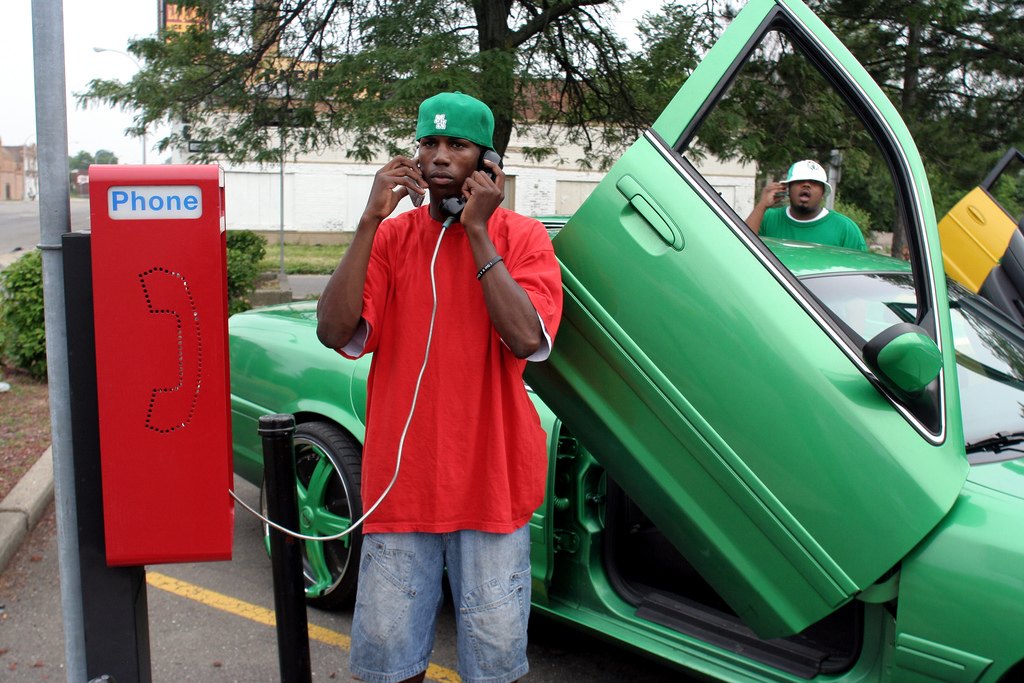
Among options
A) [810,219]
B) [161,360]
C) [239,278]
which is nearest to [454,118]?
[161,360]

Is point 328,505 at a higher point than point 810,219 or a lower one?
lower

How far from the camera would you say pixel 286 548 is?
242cm

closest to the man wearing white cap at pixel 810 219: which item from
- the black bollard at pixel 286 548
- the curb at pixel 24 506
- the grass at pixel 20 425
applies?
the black bollard at pixel 286 548

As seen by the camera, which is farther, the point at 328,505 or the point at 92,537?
the point at 328,505

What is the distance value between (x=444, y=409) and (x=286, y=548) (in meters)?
0.60

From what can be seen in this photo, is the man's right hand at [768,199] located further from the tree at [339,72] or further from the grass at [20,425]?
the grass at [20,425]

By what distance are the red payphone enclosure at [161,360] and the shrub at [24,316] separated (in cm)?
546

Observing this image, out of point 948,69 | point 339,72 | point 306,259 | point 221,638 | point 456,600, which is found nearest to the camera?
point 456,600

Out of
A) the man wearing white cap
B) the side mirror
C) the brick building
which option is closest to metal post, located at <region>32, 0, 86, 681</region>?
the side mirror

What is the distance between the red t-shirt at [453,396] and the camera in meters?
2.18

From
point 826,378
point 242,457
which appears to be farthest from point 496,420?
point 242,457

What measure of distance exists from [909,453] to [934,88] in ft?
25.7

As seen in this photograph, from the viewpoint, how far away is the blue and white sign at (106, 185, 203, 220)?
2.00 metres

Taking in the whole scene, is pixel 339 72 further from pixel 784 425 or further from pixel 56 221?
pixel 784 425
